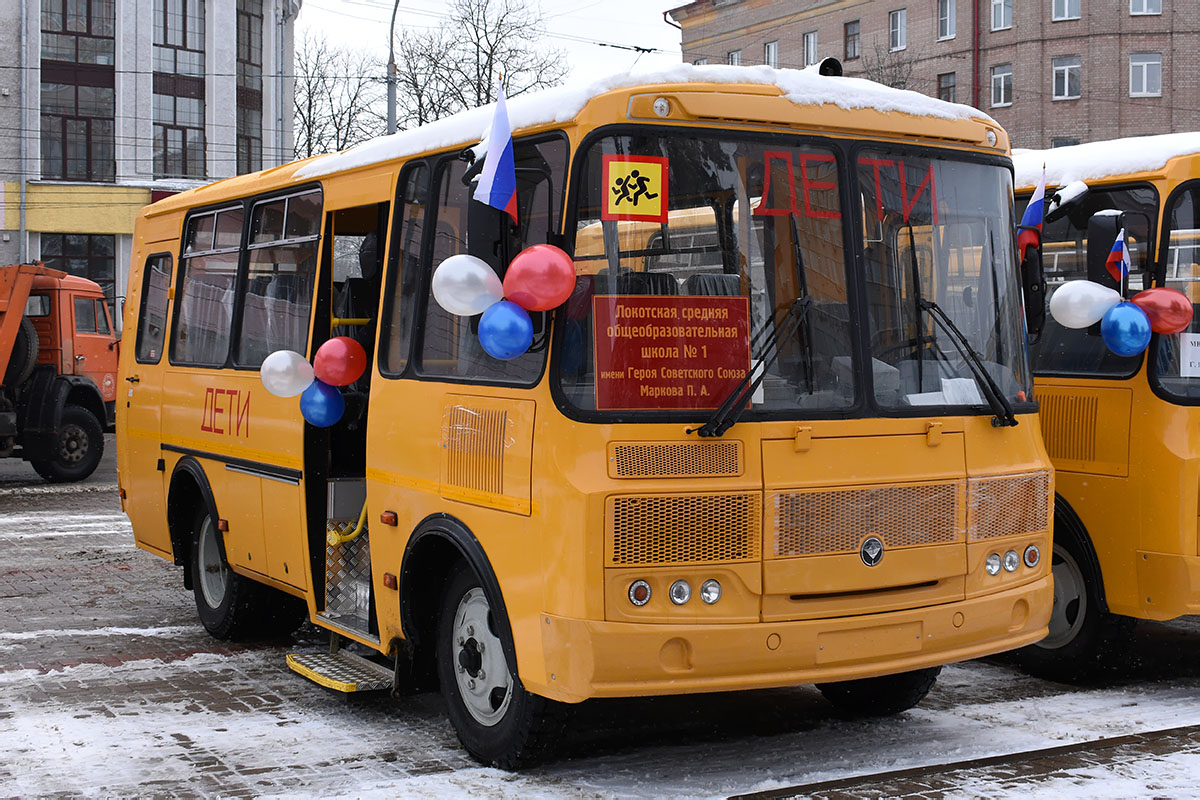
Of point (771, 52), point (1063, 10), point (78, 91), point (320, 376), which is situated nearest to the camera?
point (320, 376)

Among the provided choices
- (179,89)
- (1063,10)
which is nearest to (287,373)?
(179,89)

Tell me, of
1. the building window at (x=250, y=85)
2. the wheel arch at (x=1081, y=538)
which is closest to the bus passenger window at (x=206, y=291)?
the wheel arch at (x=1081, y=538)

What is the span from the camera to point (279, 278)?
793cm

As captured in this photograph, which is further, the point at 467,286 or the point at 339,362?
the point at 339,362

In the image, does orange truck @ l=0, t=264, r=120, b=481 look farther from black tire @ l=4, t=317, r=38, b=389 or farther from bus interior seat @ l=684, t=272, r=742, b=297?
bus interior seat @ l=684, t=272, r=742, b=297

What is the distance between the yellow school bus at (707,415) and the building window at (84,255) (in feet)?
109

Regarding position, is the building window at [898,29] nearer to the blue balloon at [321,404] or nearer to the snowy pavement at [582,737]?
the snowy pavement at [582,737]

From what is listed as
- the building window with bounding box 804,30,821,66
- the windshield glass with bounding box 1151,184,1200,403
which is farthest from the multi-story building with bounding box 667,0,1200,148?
the windshield glass with bounding box 1151,184,1200,403

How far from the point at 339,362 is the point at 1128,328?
12.6 ft

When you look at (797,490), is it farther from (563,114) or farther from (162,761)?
(162,761)

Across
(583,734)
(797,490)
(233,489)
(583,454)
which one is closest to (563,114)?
(583,454)

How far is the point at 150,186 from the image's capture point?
125ft

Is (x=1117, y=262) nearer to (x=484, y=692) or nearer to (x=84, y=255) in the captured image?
(x=484, y=692)

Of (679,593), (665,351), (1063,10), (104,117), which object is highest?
(1063,10)
